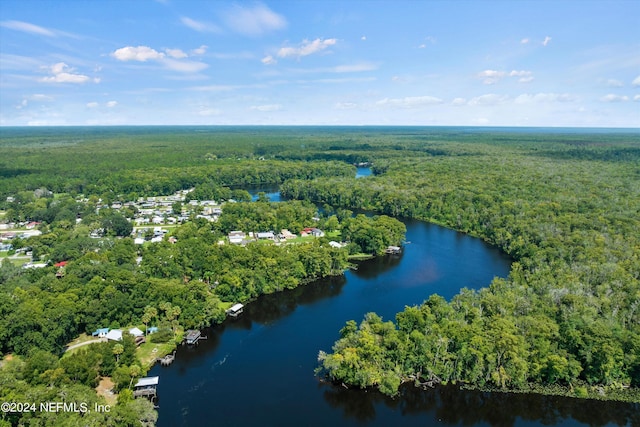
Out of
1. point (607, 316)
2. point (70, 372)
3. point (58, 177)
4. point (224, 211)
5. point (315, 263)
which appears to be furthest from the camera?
point (58, 177)

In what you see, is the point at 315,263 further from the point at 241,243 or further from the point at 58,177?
the point at 58,177

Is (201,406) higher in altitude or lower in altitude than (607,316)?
lower

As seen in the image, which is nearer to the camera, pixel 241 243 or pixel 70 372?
pixel 70 372

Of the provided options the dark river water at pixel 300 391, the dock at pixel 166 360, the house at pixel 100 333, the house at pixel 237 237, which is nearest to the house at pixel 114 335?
the house at pixel 100 333

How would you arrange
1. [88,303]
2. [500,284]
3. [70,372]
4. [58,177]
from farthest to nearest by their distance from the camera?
[58,177] → [500,284] → [88,303] → [70,372]

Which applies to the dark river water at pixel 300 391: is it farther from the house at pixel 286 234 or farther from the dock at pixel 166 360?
the house at pixel 286 234

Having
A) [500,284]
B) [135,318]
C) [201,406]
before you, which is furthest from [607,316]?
[135,318]

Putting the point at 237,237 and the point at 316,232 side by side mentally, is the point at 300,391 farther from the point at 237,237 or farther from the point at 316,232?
the point at 316,232

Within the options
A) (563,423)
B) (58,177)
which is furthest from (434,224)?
(58,177)
